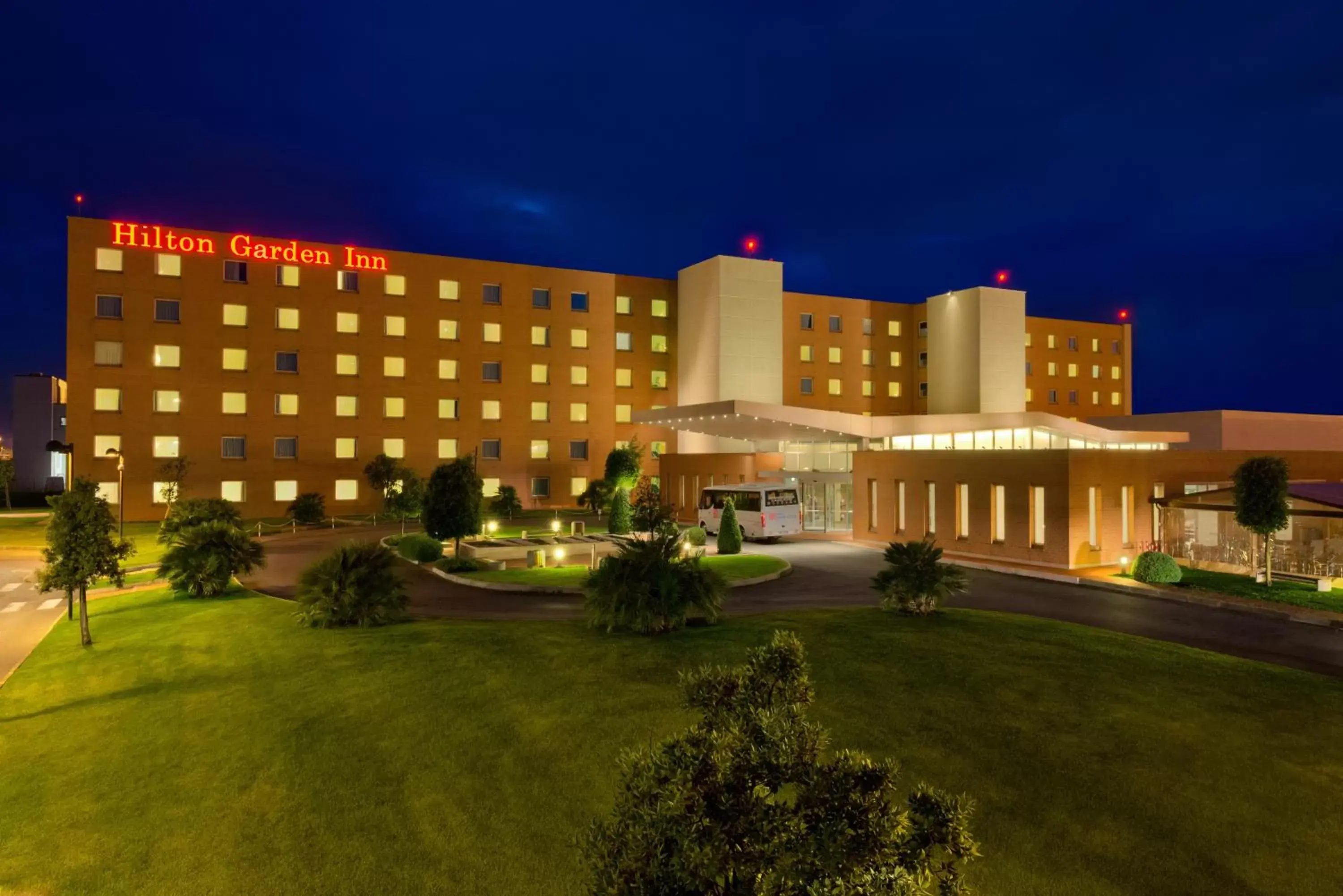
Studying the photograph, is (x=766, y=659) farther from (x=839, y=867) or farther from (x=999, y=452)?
(x=999, y=452)

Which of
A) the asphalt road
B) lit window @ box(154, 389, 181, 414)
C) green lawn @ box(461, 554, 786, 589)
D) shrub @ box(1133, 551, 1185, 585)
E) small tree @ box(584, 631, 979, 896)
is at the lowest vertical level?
the asphalt road

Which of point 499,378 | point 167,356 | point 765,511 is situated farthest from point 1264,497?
point 167,356

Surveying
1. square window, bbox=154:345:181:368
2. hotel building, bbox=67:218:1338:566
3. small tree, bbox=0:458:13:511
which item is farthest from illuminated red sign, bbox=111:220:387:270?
small tree, bbox=0:458:13:511

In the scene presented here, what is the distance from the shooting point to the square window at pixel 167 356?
153ft

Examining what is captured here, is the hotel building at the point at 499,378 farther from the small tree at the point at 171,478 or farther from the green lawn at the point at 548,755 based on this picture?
the green lawn at the point at 548,755

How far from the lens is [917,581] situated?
15.3 meters

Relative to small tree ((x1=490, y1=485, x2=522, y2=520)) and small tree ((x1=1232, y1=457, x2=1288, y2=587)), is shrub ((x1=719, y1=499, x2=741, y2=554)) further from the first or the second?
small tree ((x1=490, y1=485, x2=522, y2=520))

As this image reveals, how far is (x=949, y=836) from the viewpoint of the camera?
3893 millimetres

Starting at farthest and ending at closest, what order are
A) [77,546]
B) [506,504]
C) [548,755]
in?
1. [506,504]
2. [77,546]
3. [548,755]

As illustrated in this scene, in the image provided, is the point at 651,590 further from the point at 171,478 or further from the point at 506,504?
the point at 171,478

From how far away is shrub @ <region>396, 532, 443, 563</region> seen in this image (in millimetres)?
27078

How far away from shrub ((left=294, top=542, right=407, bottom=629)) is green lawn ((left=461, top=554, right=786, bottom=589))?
5.56 m

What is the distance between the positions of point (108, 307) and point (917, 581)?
50.2 meters

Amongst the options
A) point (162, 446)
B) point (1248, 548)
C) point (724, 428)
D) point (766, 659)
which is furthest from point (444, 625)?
point (162, 446)
